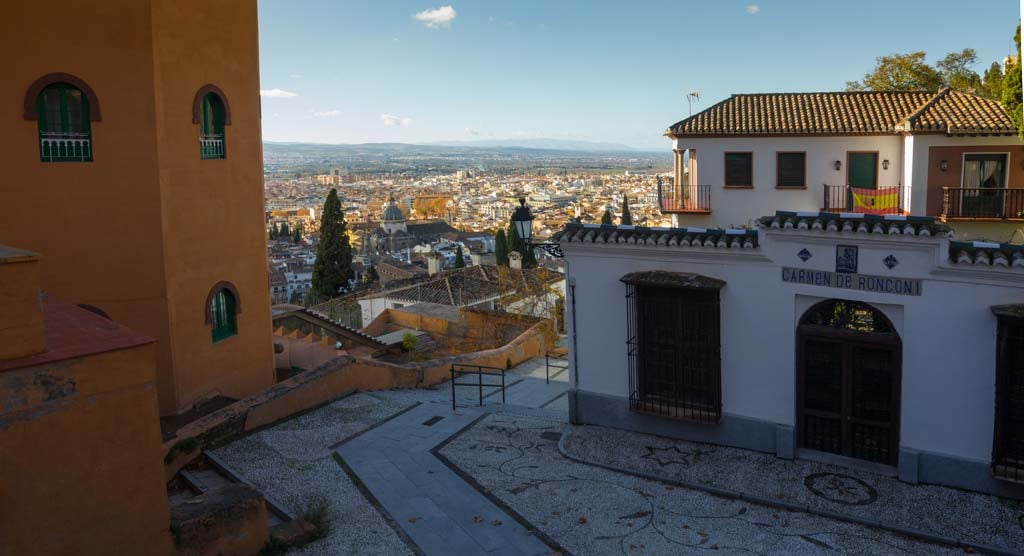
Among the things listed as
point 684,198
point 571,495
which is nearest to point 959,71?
point 684,198

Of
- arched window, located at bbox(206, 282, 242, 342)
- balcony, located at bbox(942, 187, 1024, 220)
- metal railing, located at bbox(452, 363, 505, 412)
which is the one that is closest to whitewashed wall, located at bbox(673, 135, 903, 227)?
balcony, located at bbox(942, 187, 1024, 220)

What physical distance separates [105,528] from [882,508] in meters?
8.25

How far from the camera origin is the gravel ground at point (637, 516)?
8430 mm

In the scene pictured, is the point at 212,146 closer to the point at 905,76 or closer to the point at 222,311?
the point at 222,311

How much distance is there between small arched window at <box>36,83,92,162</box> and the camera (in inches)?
463

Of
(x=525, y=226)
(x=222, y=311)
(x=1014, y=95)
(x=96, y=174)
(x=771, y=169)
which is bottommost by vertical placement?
(x=222, y=311)

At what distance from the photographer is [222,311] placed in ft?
46.0

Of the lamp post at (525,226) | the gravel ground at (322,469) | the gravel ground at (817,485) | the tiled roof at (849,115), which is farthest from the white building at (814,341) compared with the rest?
the tiled roof at (849,115)

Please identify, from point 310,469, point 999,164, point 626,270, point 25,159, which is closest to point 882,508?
point 626,270

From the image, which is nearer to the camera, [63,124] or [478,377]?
[63,124]

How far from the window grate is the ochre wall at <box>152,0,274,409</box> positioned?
715 centimetres

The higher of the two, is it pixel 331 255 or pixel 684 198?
pixel 684 198

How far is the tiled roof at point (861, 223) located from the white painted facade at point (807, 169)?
9021 millimetres

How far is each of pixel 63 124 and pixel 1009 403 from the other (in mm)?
13397
